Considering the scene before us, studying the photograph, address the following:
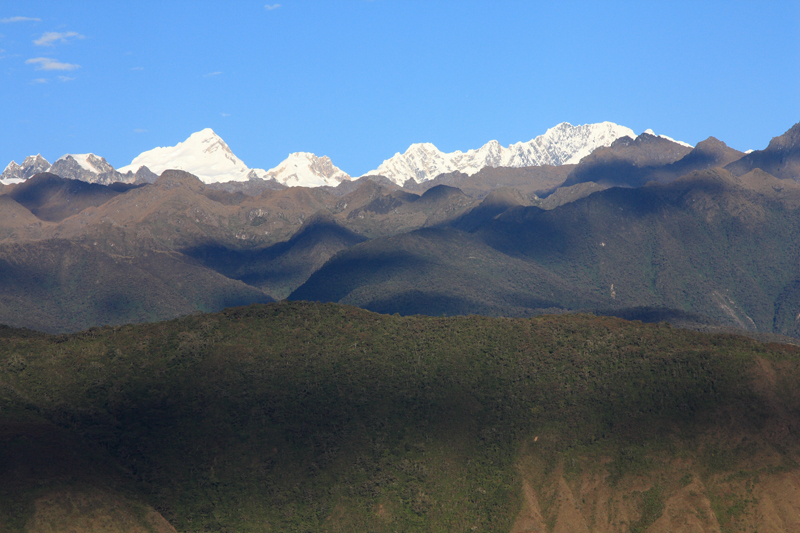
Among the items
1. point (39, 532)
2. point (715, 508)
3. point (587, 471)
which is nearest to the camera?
point (39, 532)

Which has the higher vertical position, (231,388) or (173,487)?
(231,388)

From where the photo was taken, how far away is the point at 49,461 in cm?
15900

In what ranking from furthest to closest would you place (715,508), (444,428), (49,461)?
1. (444,428)
2. (715,508)
3. (49,461)

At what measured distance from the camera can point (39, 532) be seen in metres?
145

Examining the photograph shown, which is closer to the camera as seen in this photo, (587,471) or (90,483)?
(90,483)

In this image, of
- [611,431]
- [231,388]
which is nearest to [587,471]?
[611,431]

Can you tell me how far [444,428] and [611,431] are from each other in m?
35.0

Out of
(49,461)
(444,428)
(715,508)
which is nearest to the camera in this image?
(49,461)

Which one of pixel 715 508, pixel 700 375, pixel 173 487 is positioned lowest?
pixel 715 508

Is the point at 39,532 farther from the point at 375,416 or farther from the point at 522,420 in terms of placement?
the point at 522,420

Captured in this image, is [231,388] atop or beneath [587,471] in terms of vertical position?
atop

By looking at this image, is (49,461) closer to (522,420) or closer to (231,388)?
(231,388)

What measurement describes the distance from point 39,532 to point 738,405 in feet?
442

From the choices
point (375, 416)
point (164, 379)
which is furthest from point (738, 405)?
point (164, 379)
